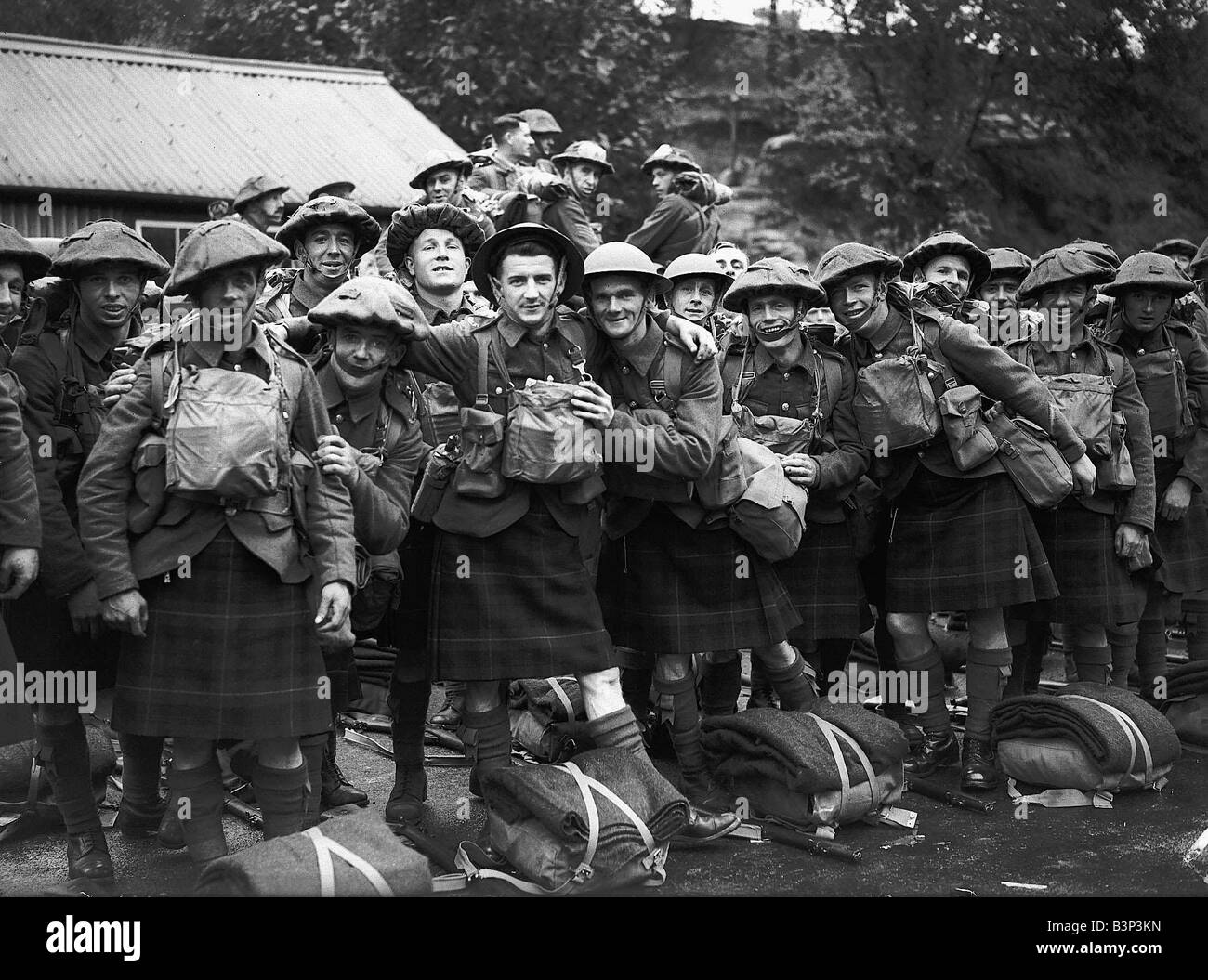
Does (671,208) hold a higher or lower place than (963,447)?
higher

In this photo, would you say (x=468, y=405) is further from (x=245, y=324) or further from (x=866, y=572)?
(x=866, y=572)

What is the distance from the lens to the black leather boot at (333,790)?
5406mm

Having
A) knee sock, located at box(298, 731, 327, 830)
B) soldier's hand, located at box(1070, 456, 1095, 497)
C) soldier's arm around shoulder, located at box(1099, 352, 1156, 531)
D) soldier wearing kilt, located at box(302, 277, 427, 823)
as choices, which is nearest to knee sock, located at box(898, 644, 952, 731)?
soldier's hand, located at box(1070, 456, 1095, 497)

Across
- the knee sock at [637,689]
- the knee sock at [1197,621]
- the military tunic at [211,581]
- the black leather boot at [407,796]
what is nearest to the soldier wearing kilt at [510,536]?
the black leather boot at [407,796]

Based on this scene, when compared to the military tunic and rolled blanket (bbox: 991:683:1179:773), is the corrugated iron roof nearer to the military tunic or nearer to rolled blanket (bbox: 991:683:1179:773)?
the military tunic

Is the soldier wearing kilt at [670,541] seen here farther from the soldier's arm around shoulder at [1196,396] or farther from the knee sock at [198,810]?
the soldier's arm around shoulder at [1196,396]

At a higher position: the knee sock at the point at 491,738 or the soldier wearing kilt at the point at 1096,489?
the soldier wearing kilt at the point at 1096,489

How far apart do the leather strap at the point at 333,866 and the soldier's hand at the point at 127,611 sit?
2.73ft

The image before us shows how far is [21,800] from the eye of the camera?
547cm

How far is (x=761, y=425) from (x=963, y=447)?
2.79ft

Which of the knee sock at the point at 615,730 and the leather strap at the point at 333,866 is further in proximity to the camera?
the knee sock at the point at 615,730

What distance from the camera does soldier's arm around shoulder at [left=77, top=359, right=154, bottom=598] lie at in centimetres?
407

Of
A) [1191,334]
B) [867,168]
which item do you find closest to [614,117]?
[867,168]

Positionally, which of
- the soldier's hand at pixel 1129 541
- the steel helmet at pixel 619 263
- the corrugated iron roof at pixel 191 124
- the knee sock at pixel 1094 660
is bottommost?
the knee sock at pixel 1094 660
